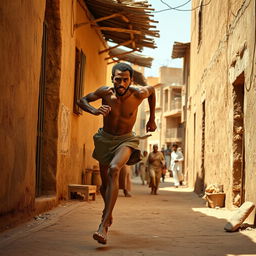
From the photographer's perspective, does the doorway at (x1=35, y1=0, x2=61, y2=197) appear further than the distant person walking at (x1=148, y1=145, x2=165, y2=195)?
No

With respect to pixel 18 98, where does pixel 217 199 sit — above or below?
below

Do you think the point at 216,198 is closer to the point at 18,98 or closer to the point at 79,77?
the point at 79,77

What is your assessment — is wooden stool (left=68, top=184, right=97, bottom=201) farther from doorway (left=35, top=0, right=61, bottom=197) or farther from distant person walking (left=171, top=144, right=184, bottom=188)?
distant person walking (left=171, top=144, right=184, bottom=188)

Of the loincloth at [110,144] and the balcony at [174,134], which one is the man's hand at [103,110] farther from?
the balcony at [174,134]

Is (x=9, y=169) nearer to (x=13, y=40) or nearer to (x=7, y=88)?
(x=7, y=88)

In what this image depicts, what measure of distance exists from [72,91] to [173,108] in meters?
41.2

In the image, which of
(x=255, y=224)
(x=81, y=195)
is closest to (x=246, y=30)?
(x=255, y=224)

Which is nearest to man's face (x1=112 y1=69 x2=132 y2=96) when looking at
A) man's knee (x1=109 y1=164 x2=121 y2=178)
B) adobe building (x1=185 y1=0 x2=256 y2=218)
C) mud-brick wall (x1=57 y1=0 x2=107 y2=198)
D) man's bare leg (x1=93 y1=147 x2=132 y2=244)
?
man's bare leg (x1=93 y1=147 x2=132 y2=244)

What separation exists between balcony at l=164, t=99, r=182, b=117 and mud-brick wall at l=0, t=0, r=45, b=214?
42.6 meters

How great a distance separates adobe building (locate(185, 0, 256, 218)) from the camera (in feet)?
22.6

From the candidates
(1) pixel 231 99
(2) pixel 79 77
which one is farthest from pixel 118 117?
(2) pixel 79 77

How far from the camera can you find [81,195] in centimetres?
1039

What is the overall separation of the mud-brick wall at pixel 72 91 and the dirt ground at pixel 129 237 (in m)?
1.95

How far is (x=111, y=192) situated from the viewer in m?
4.66
